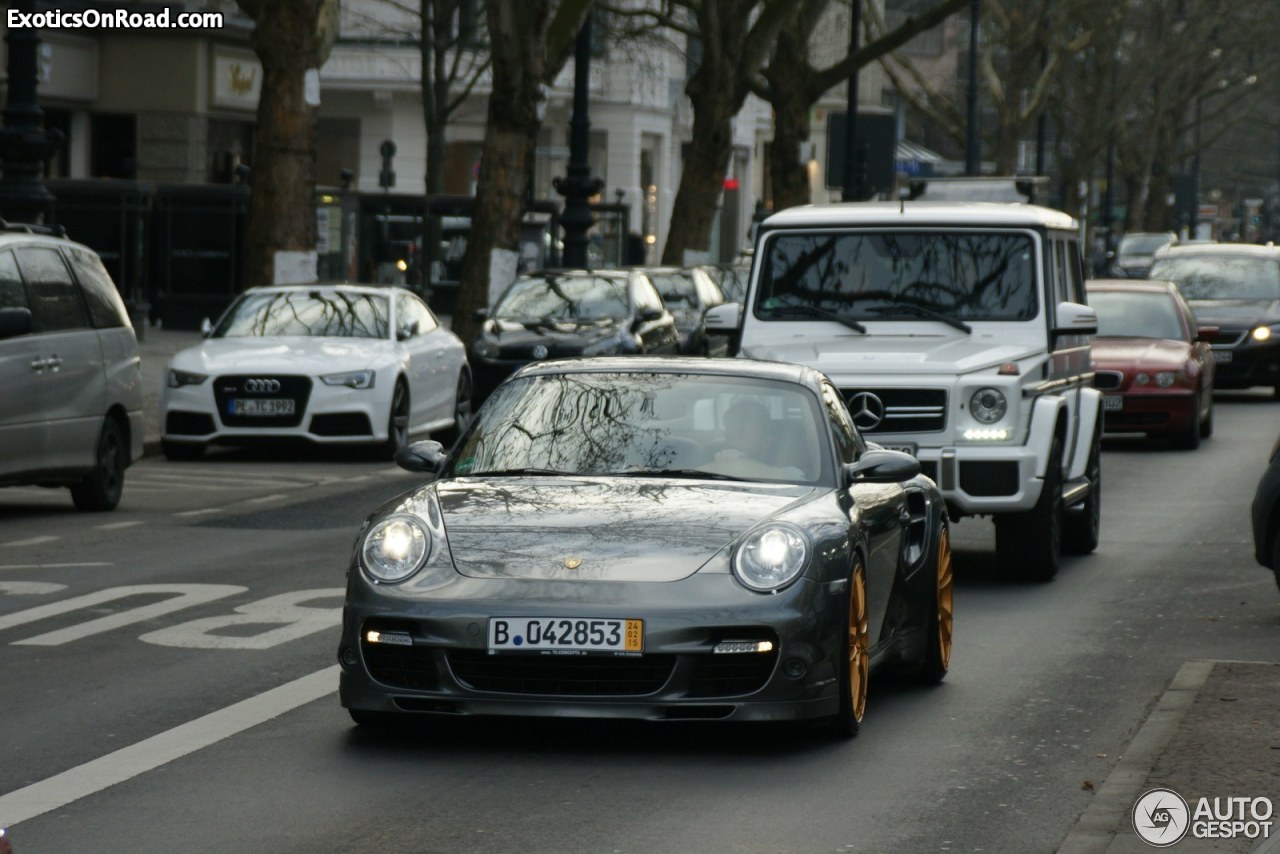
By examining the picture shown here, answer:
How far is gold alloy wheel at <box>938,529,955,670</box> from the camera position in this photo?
955cm

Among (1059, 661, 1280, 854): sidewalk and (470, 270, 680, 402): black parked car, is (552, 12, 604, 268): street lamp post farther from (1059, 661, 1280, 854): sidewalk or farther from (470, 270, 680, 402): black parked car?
(1059, 661, 1280, 854): sidewalk

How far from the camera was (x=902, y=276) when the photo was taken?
45.8 ft

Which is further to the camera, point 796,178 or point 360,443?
point 796,178

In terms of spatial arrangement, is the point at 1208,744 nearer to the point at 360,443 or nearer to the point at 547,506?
the point at 547,506

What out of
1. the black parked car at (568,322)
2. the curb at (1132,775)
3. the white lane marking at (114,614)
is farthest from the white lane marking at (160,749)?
the black parked car at (568,322)

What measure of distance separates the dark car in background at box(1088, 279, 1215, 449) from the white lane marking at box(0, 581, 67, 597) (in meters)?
13.1

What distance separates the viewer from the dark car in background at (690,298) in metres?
32.1

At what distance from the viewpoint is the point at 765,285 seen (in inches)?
561

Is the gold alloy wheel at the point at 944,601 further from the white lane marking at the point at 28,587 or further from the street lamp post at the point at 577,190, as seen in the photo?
the street lamp post at the point at 577,190

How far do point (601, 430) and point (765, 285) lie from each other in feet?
18.3

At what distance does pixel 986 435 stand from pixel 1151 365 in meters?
11.7

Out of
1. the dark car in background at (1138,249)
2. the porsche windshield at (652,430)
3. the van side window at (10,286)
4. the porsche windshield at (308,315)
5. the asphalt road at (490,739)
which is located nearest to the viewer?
the asphalt road at (490,739)

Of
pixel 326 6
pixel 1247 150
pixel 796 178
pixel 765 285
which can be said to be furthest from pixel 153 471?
pixel 1247 150
